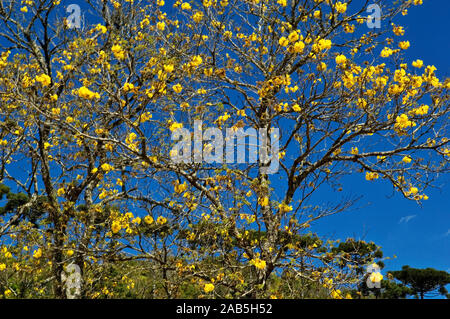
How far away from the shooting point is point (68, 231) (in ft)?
18.4

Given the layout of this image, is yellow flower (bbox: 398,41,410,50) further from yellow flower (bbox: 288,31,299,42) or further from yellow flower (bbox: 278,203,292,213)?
yellow flower (bbox: 278,203,292,213)

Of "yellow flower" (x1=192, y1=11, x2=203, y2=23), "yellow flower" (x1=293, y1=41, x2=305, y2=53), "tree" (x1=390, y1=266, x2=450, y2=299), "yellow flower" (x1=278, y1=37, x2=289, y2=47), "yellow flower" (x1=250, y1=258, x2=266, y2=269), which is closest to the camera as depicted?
"yellow flower" (x1=250, y1=258, x2=266, y2=269)

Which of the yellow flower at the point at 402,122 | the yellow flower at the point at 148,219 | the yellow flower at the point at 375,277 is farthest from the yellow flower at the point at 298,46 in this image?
the yellow flower at the point at 148,219

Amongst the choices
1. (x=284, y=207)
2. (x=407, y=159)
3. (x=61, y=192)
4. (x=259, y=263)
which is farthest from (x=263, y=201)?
(x=61, y=192)

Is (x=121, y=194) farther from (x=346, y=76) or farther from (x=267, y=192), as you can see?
(x=346, y=76)

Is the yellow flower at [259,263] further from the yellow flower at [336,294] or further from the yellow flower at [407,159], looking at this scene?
the yellow flower at [407,159]

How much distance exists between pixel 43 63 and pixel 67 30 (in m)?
0.75

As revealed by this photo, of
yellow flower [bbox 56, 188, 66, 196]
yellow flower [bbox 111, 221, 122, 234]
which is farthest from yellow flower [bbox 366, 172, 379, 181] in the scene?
yellow flower [bbox 56, 188, 66, 196]

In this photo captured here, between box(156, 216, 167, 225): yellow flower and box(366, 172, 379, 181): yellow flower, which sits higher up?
box(366, 172, 379, 181): yellow flower

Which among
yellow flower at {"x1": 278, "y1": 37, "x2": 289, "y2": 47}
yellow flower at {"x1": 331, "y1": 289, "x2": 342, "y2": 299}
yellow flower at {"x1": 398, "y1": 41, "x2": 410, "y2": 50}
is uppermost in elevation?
yellow flower at {"x1": 398, "y1": 41, "x2": 410, "y2": 50}
